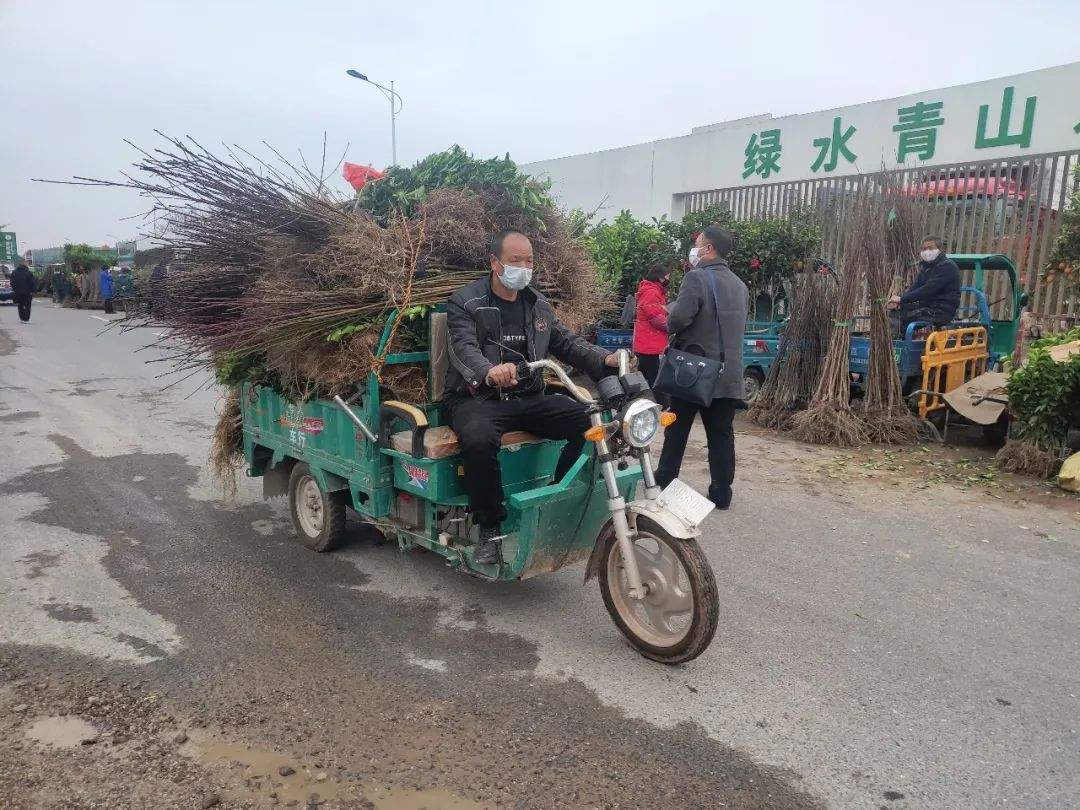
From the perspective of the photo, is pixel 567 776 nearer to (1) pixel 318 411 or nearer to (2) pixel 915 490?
(1) pixel 318 411

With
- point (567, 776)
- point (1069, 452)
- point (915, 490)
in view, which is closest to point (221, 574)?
point (567, 776)

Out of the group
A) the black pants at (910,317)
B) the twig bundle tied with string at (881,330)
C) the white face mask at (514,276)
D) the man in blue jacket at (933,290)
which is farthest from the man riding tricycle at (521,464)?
the black pants at (910,317)

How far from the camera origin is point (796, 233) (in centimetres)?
1051

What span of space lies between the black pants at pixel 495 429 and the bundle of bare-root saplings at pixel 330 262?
0.57m

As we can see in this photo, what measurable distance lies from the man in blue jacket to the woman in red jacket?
7.61 ft

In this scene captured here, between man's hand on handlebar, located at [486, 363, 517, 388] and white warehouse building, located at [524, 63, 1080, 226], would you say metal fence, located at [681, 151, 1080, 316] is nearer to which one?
white warehouse building, located at [524, 63, 1080, 226]

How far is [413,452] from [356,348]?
66cm

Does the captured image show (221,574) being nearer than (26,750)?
No

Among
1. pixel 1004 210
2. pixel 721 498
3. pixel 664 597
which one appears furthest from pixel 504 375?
pixel 1004 210

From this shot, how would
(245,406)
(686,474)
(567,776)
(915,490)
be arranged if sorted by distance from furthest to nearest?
(686,474)
(915,490)
(245,406)
(567,776)

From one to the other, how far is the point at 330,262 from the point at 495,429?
55.7 inches

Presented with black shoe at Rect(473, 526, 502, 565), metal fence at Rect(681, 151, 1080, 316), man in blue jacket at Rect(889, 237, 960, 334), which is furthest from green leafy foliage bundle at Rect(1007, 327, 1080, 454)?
black shoe at Rect(473, 526, 502, 565)

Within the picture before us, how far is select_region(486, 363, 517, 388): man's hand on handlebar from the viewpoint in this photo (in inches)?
131

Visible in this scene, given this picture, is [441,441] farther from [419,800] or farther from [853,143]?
[853,143]
